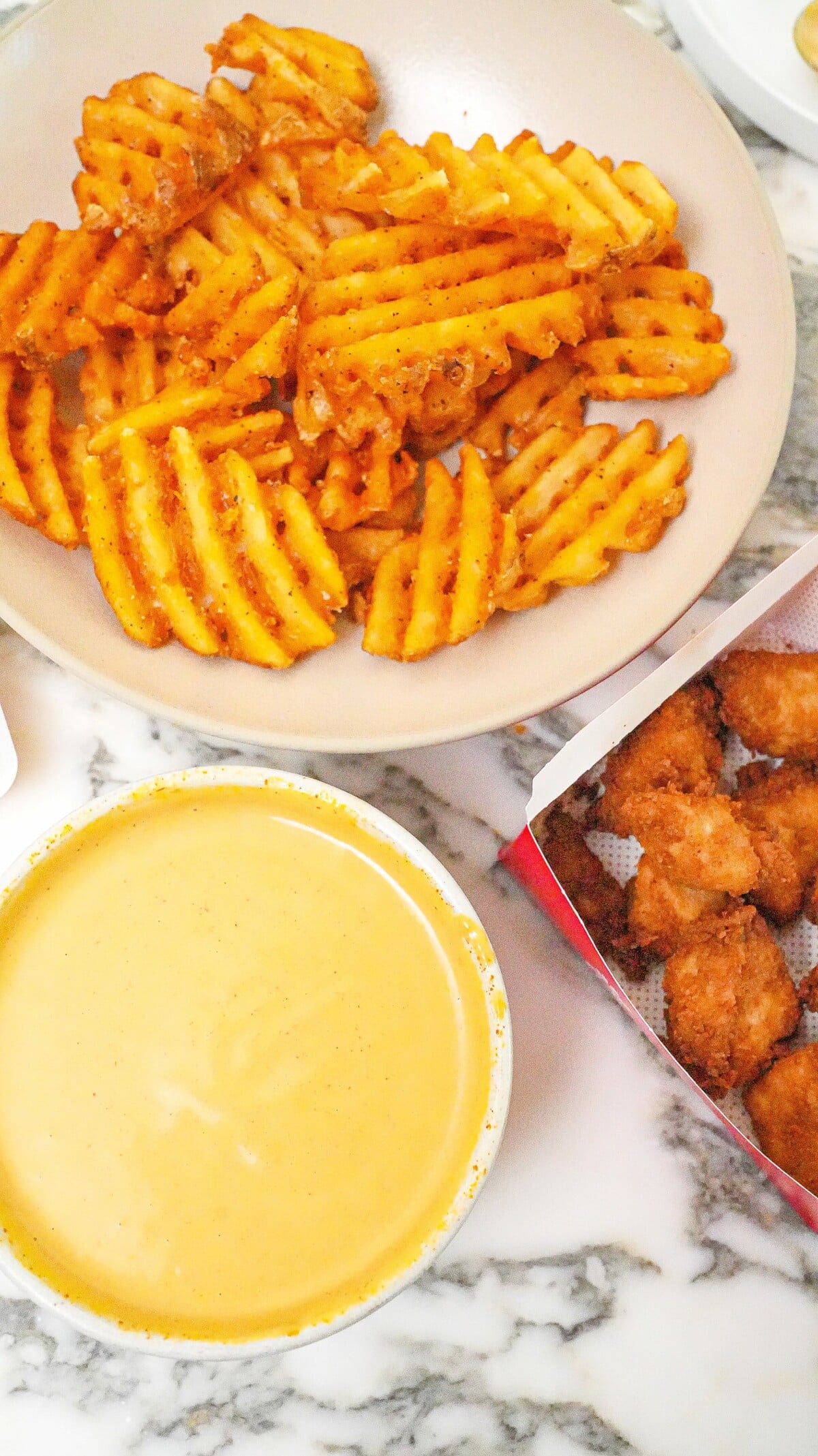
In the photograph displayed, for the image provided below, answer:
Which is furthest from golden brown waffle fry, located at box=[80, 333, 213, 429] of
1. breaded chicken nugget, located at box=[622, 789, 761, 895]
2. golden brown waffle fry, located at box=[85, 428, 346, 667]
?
breaded chicken nugget, located at box=[622, 789, 761, 895]

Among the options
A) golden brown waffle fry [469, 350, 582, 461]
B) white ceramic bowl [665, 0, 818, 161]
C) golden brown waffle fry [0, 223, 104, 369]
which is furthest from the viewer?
white ceramic bowl [665, 0, 818, 161]

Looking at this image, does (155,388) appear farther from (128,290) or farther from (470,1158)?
(470,1158)

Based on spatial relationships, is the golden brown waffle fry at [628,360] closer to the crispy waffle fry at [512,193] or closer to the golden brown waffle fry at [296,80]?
the crispy waffle fry at [512,193]

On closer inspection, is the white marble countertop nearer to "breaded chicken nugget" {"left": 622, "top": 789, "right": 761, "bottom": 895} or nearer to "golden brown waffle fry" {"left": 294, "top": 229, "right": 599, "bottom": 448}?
"breaded chicken nugget" {"left": 622, "top": 789, "right": 761, "bottom": 895}

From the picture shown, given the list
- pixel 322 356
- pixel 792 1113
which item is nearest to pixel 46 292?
pixel 322 356

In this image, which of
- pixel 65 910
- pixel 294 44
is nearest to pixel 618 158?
Result: pixel 294 44

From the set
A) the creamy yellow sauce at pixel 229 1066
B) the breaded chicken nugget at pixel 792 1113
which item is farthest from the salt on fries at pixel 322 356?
the breaded chicken nugget at pixel 792 1113

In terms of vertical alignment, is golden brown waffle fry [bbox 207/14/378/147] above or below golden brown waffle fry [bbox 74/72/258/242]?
above

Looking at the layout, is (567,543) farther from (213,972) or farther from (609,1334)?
(609,1334)
